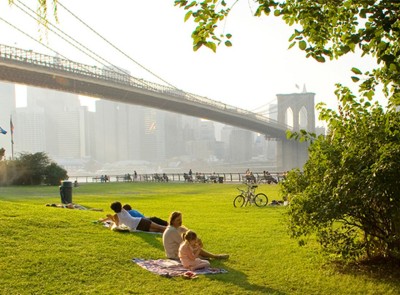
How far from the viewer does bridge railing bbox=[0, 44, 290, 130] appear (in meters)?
31.9

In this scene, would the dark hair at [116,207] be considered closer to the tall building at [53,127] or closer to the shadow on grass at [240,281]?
the shadow on grass at [240,281]

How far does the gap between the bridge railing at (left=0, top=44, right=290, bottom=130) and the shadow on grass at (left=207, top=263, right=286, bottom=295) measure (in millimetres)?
28048

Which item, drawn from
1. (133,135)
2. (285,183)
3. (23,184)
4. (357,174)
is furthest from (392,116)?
(133,135)

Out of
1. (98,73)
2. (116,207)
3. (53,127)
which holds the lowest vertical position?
(116,207)

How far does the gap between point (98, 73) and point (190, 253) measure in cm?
3231

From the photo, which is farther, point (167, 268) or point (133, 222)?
point (133, 222)

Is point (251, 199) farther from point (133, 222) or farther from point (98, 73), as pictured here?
point (98, 73)

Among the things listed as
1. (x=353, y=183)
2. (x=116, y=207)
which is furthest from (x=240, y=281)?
(x=116, y=207)

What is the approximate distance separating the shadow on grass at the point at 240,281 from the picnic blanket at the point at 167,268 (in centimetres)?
Answer: 12

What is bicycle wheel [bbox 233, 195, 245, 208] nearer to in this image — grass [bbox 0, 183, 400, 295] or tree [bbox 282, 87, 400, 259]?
grass [bbox 0, 183, 400, 295]

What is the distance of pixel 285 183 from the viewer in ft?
21.6

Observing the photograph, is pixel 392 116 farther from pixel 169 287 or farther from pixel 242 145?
pixel 242 145

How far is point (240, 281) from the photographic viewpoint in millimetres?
5535

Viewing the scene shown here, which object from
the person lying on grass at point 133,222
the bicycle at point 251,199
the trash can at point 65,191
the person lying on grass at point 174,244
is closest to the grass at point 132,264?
the person lying on grass at point 174,244
